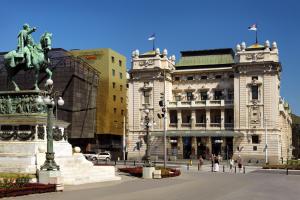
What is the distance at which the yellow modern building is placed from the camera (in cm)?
11494

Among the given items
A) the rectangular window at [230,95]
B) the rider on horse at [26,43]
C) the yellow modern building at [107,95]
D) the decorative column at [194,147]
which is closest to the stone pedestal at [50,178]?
the rider on horse at [26,43]

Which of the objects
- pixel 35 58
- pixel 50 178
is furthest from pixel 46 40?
pixel 50 178

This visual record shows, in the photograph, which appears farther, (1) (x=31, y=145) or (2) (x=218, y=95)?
(2) (x=218, y=95)

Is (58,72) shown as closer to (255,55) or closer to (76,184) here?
(255,55)

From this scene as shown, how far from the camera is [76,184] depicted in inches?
1312

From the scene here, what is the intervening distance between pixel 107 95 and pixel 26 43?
7632 cm

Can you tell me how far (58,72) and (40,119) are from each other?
6894 cm

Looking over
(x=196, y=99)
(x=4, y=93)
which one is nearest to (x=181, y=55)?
(x=196, y=99)

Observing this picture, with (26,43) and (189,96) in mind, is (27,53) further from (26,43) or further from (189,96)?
(189,96)

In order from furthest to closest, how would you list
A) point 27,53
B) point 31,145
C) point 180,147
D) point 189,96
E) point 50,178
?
point 189,96
point 180,147
point 27,53
point 31,145
point 50,178

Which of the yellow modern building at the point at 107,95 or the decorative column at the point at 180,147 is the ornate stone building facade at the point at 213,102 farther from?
the yellow modern building at the point at 107,95

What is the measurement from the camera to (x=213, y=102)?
99.2 m

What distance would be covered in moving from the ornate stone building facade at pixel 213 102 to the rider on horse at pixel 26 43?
5940 cm

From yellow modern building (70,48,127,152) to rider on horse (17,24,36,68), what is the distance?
240 ft
